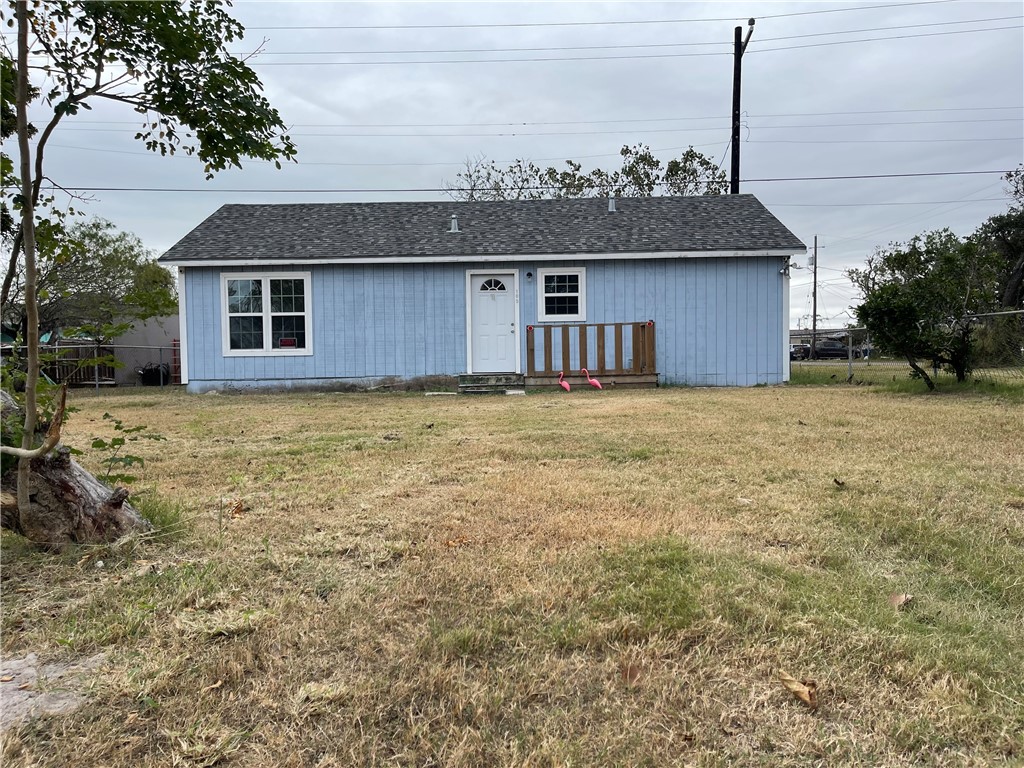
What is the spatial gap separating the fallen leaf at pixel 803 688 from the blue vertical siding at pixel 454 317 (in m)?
10.7

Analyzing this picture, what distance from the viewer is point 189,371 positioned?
12.6 m

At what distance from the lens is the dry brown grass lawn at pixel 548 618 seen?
1552 millimetres

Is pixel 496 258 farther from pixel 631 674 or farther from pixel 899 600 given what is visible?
pixel 631 674

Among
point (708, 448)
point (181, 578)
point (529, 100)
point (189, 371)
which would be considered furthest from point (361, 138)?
point (181, 578)

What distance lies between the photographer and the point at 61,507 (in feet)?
8.72

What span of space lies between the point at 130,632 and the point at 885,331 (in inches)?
415

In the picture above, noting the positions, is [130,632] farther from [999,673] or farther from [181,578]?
[999,673]

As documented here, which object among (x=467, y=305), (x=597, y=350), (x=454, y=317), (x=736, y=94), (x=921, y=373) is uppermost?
(x=736, y=94)

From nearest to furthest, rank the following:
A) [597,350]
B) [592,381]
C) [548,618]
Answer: [548,618]
[592,381]
[597,350]

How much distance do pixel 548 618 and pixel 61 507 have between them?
211cm

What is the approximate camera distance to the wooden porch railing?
473 inches

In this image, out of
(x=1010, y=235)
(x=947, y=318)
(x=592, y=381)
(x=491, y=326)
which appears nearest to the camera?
(x=947, y=318)

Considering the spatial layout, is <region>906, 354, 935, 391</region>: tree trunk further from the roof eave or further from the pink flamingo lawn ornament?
the pink flamingo lawn ornament

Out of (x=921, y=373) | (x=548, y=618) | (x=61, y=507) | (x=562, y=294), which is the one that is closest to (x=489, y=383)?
(x=562, y=294)
